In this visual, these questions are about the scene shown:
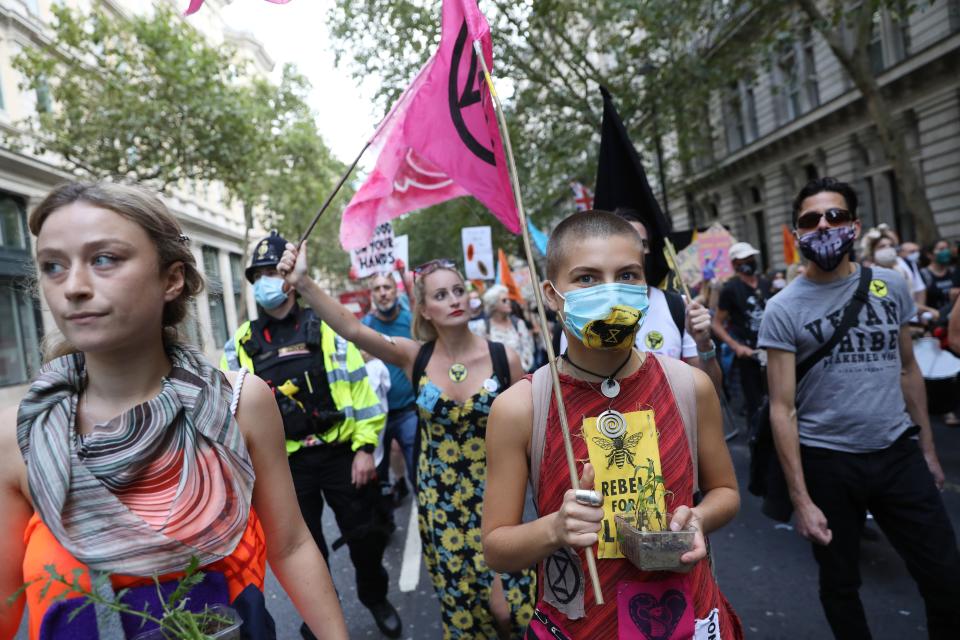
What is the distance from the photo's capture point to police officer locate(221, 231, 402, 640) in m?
3.84

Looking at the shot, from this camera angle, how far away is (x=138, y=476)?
4.71 feet

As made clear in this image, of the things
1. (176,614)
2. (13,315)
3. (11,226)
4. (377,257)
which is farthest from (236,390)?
(11,226)

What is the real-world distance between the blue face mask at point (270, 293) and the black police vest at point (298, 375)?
4.8 inches

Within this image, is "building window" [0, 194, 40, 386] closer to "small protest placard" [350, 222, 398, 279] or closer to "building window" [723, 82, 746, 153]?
"small protest placard" [350, 222, 398, 279]

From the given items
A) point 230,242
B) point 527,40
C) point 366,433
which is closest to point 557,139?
point 527,40

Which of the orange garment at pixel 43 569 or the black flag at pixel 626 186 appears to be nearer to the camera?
the orange garment at pixel 43 569

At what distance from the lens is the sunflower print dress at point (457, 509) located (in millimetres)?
3205

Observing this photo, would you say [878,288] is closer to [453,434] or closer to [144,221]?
[453,434]

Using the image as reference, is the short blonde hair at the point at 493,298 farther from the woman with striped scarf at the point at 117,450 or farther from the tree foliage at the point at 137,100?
the tree foliage at the point at 137,100

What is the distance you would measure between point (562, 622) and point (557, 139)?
16.3 m

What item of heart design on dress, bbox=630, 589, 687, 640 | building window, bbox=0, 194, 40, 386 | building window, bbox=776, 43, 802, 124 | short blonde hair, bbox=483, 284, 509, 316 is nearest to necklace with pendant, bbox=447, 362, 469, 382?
heart design on dress, bbox=630, 589, 687, 640

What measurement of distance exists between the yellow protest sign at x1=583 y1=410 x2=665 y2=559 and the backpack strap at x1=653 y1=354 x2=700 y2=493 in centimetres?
11

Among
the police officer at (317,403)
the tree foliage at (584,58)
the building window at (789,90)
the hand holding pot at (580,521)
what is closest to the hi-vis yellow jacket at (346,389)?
the police officer at (317,403)

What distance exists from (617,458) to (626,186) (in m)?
1.85
